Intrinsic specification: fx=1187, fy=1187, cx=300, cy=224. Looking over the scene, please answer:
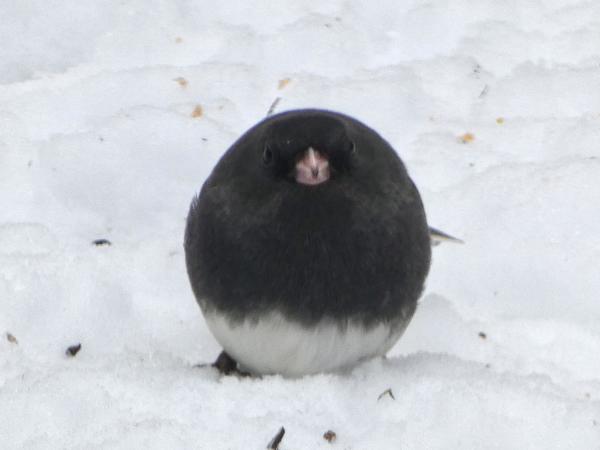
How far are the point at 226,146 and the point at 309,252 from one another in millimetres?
1122

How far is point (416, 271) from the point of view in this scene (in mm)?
2447

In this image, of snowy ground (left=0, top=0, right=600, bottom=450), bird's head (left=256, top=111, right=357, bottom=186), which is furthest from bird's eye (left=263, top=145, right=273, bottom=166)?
snowy ground (left=0, top=0, right=600, bottom=450)

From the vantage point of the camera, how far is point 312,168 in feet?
7.48

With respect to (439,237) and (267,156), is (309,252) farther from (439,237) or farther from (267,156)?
(439,237)

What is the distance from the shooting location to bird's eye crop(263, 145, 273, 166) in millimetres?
2359

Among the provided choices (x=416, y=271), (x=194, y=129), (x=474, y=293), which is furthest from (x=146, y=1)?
(x=416, y=271)

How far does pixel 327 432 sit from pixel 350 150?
0.55m

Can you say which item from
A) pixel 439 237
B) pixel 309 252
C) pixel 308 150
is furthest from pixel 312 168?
pixel 439 237

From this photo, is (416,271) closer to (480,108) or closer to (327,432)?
(327,432)

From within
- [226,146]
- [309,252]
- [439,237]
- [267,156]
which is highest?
[267,156]

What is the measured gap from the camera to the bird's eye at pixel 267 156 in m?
2.36

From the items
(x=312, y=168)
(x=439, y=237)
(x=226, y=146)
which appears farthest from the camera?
(x=226, y=146)

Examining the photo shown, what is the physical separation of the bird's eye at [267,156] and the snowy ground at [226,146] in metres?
0.44

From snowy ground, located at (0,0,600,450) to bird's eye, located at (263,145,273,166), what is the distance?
1.46ft
